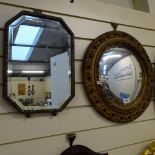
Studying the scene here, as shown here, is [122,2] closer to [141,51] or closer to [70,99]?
[141,51]

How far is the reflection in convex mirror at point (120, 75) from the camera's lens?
1.29m

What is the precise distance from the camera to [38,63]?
Result: 109 centimetres

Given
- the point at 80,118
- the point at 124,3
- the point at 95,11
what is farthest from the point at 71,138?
the point at 124,3

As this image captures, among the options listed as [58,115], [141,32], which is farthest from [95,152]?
[141,32]

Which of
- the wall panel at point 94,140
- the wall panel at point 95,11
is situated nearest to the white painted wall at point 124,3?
the wall panel at point 95,11

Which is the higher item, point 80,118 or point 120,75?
point 120,75

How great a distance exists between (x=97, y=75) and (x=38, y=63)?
34 cm

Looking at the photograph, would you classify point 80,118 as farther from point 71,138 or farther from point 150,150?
point 150,150

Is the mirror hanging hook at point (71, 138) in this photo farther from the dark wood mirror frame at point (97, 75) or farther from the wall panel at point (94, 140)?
the dark wood mirror frame at point (97, 75)

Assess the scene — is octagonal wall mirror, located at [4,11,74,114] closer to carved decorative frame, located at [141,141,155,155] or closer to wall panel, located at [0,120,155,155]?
wall panel, located at [0,120,155,155]

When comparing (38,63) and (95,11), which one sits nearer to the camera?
(38,63)

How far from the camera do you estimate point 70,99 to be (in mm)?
1139

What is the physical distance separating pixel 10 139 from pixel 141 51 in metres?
0.95

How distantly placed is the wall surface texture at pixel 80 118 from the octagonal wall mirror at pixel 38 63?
0.04m
